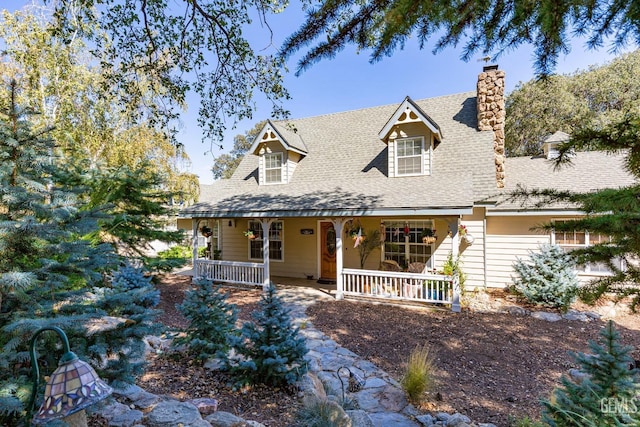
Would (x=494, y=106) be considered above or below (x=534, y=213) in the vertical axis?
above

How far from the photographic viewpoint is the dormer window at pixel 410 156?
9.75m

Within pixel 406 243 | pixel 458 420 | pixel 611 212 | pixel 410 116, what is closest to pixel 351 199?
pixel 406 243

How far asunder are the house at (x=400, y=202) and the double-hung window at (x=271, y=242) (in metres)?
0.04

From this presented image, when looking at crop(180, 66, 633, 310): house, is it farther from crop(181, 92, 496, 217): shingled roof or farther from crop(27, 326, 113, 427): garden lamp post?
crop(27, 326, 113, 427): garden lamp post

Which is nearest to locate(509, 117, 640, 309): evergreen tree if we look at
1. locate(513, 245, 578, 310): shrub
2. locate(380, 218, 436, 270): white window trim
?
locate(513, 245, 578, 310): shrub

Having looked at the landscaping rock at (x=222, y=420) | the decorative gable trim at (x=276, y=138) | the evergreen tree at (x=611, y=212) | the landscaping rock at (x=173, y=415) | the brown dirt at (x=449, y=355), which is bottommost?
the brown dirt at (x=449, y=355)

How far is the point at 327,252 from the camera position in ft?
36.1

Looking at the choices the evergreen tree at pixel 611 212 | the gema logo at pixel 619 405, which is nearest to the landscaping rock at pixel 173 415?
the gema logo at pixel 619 405

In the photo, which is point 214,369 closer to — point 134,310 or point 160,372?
point 160,372

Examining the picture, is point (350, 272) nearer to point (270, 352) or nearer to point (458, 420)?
point (270, 352)

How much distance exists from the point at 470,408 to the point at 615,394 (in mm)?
1841

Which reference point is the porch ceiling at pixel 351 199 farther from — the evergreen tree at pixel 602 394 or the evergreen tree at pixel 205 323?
the evergreen tree at pixel 602 394

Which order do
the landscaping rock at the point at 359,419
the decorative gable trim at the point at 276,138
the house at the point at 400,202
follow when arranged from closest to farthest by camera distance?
the landscaping rock at the point at 359,419 → the house at the point at 400,202 → the decorative gable trim at the point at 276,138

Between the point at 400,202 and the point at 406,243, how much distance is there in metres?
2.28
